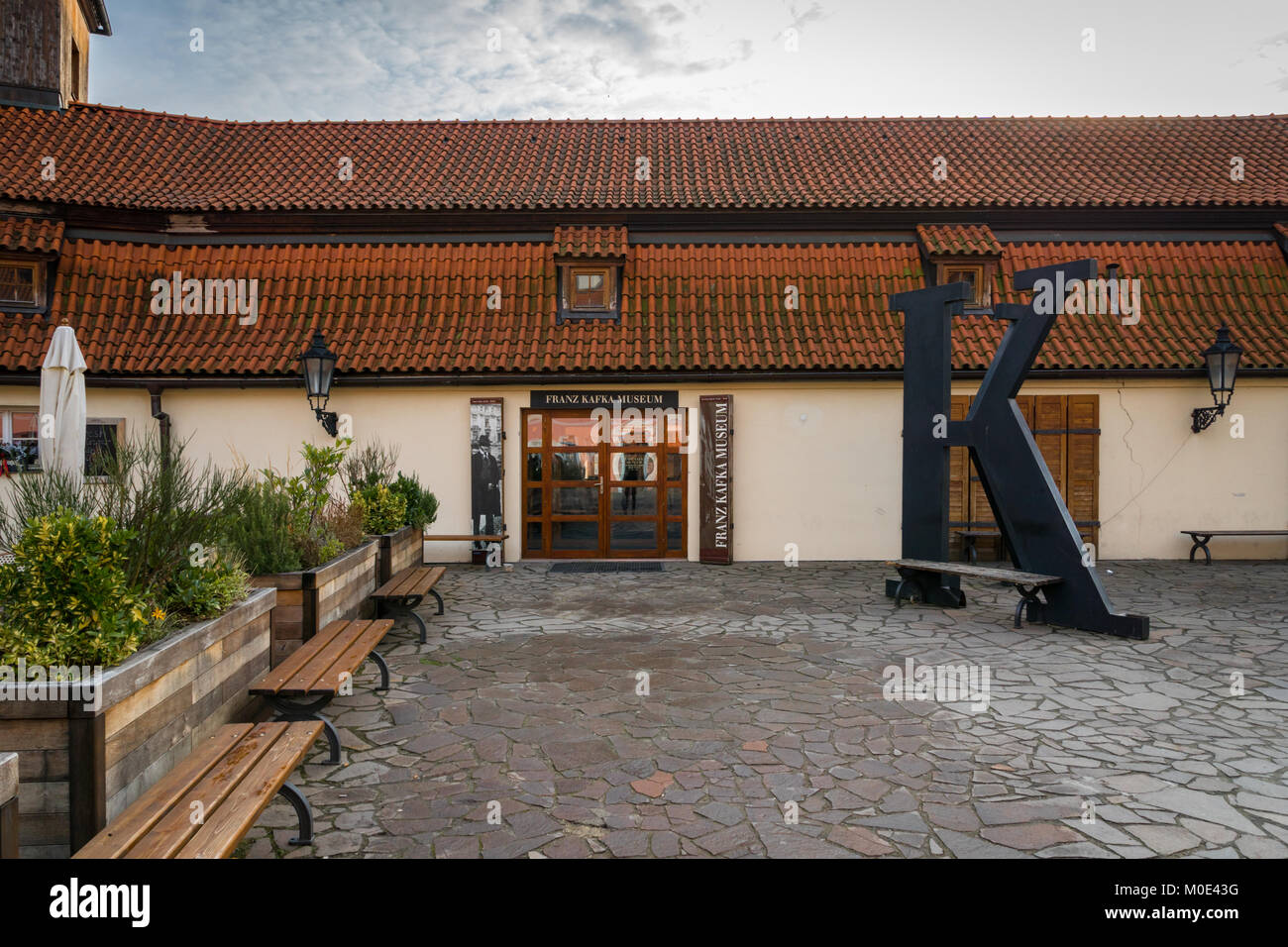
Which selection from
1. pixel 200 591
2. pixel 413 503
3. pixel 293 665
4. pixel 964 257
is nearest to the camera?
pixel 200 591

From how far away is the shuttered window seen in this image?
43.2ft

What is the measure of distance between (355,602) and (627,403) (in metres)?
6.29

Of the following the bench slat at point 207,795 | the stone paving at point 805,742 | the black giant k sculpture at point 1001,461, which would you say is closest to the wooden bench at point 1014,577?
the black giant k sculpture at point 1001,461

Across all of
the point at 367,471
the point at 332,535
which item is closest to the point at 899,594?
the point at 332,535

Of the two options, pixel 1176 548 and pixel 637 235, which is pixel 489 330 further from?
pixel 1176 548

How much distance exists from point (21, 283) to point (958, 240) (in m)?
15.6

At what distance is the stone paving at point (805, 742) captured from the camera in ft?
12.9

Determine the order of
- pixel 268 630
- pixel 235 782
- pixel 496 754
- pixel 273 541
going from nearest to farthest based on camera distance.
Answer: pixel 235 782, pixel 496 754, pixel 268 630, pixel 273 541

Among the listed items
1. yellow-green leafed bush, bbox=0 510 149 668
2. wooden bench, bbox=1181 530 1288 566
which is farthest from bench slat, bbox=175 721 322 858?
wooden bench, bbox=1181 530 1288 566

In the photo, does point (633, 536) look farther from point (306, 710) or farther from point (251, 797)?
point (251, 797)

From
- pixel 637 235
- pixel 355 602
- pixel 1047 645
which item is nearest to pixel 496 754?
pixel 355 602

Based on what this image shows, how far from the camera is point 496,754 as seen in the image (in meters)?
5.00

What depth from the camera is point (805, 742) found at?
5.18 meters

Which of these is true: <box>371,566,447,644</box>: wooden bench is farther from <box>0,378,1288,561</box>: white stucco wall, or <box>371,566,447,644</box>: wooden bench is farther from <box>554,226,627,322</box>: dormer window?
<box>554,226,627,322</box>: dormer window
